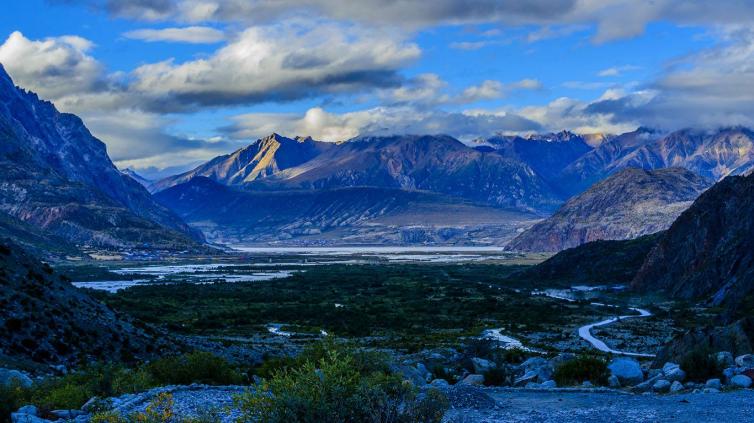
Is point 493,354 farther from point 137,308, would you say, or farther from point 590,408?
point 137,308

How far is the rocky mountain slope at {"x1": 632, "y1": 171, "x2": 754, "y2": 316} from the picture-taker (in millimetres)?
114500

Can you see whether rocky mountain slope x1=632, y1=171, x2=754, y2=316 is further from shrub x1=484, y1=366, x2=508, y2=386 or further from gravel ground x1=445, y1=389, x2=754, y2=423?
gravel ground x1=445, y1=389, x2=754, y2=423

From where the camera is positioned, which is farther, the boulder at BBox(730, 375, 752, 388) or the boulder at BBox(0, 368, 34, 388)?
the boulder at BBox(0, 368, 34, 388)

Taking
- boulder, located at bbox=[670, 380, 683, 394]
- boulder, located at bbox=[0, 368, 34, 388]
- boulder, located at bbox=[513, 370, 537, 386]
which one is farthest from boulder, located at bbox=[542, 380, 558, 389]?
boulder, located at bbox=[0, 368, 34, 388]

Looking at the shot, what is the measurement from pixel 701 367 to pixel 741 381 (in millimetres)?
2616

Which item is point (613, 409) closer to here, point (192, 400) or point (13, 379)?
point (192, 400)

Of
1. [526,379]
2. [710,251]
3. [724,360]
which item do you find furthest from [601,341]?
[710,251]

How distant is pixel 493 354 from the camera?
158 feet

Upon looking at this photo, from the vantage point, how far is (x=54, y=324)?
45.6 m

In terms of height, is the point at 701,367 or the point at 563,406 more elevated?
the point at 701,367

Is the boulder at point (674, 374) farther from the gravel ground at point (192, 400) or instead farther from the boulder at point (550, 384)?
the gravel ground at point (192, 400)

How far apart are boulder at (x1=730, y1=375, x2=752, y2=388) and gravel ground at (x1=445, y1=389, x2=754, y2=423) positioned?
132cm

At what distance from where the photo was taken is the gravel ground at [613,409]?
A: 24.3m

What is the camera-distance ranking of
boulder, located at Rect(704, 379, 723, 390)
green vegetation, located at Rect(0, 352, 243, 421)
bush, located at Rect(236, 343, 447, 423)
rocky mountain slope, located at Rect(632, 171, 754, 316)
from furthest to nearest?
rocky mountain slope, located at Rect(632, 171, 754, 316) → boulder, located at Rect(704, 379, 723, 390) → green vegetation, located at Rect(0, 352, 243, 421) → bush, located at Rect(236, 343, 447, 423)
